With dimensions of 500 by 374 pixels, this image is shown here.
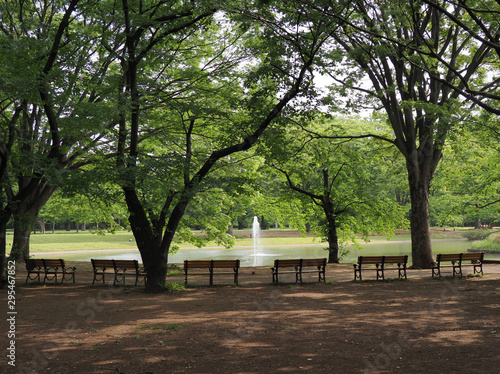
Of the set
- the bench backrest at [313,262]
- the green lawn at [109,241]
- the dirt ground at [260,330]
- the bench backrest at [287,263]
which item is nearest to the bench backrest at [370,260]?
the bench backrest at [313,262]

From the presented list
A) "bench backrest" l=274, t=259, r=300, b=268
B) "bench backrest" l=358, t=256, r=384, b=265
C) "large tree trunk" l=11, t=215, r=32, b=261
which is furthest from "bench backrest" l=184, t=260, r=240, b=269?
"large tree trunk" l=11, t=215, r=32, b=261

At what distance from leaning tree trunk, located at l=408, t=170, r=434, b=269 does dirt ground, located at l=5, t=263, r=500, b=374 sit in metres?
4.15

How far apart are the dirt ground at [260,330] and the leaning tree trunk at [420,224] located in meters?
4.15

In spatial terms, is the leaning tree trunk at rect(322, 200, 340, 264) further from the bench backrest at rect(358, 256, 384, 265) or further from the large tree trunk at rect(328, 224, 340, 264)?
the bench backrest at rect(358, 256, 384, 265)

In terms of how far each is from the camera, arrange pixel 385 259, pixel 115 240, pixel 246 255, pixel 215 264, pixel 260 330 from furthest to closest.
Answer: pixel 115 240
pixel 246 255
pixel 385 259
pixel 215 264
pixel 260 330

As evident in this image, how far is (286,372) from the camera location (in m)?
5.13

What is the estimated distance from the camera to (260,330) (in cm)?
723

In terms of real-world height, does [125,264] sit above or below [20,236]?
below

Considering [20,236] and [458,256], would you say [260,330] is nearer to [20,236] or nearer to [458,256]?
[458,256]

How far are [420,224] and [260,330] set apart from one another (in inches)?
442

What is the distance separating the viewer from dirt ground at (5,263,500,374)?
544 centimetres

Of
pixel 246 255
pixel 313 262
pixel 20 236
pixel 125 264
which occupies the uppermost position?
pixel 20 236

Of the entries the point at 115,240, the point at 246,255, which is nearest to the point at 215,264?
the point at 246,255

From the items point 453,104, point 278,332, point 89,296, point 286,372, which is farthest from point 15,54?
point 453,104
